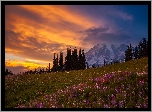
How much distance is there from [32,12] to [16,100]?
447 cm

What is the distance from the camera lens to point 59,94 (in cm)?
1309

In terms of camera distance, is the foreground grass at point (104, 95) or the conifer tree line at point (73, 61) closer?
the foreground grass at point (104, 95)

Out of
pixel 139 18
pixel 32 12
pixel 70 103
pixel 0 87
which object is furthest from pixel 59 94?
pixel 139 18

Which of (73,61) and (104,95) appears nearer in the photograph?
(104,95)

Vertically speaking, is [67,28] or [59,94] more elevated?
[67,28]

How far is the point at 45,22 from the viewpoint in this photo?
11914 millimetres

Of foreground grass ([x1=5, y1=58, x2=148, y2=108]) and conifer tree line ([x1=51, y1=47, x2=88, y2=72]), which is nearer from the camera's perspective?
foreground grass ([x1=5, y1=58, x2=148, y2=108])

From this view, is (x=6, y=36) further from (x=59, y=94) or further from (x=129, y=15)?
(x=129, y=15)

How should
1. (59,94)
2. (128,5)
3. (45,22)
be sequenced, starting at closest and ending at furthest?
(128,5) < (45,22) < (59,94)

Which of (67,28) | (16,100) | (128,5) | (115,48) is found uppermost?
(128,5)

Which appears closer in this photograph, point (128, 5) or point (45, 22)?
point (128, 5)

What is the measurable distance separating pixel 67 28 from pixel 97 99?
3155mm

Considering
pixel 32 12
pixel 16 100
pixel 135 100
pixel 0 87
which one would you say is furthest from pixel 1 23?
pixel 135 100

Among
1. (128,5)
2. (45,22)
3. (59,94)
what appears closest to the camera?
(128,5)
